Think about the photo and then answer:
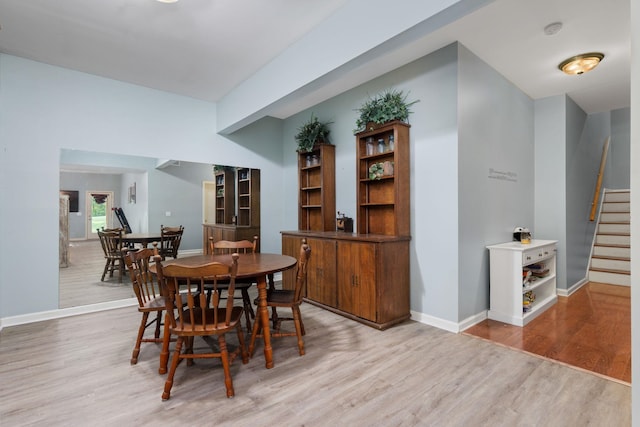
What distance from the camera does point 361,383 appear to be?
220cm

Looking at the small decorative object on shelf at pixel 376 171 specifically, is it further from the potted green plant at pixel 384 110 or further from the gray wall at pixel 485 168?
the gray wall at pixel 485 168

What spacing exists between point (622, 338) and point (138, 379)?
13.7 ft

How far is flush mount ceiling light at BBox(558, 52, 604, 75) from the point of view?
3281 mm

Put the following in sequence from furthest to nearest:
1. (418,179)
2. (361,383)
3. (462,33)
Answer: (418,179), (462,33), (361,383)

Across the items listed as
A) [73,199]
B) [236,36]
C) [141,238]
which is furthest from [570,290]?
[73,199]

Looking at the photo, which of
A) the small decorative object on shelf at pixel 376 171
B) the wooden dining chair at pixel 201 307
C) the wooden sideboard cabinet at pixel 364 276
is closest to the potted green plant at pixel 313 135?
the small decorative object on shelf at pixel 376 171

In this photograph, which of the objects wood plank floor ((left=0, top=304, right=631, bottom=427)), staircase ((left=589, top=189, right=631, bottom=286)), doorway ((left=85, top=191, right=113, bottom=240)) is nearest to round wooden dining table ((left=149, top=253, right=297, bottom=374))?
wood plank floor ((left=0, top=304, right=631, bottom=427))

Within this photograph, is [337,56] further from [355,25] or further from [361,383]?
[361,383]

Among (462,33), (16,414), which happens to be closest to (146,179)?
(16,414)

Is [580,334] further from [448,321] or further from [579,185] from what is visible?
[579,185]

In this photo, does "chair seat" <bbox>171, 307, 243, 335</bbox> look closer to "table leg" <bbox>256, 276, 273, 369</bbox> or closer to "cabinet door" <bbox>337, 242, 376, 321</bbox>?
"table leg" <bbox>256, 276, 273, 369</bbox>

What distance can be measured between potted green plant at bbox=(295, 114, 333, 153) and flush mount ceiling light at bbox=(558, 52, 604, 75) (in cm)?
285

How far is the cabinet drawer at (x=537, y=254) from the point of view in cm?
335

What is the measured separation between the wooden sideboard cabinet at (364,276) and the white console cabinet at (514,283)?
38.1 inches
